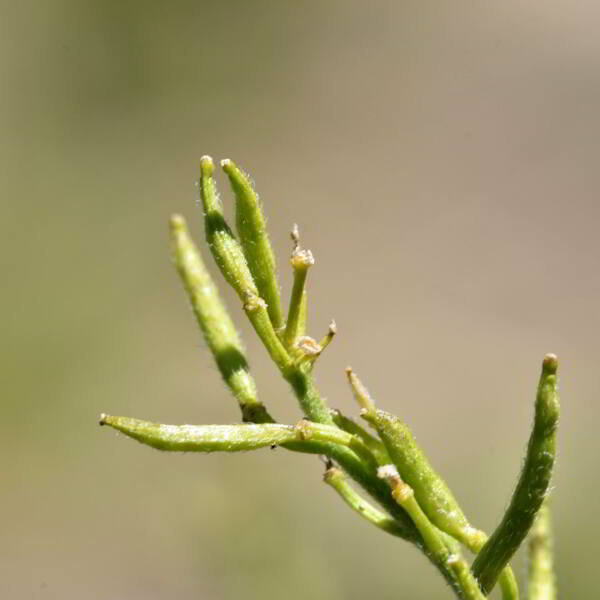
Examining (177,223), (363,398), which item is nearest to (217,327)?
(177,223)

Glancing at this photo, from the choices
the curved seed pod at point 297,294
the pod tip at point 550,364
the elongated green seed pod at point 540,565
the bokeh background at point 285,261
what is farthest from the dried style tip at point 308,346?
the bokeh background at point 285,261

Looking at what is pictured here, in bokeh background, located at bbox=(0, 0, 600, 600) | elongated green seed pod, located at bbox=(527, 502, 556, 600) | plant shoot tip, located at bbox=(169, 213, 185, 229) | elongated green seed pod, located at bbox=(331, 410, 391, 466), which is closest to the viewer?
elongated green seed pod, located at bbox=(331, 410, 391, 466)

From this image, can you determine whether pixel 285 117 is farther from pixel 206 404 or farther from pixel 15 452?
pixel 15 452

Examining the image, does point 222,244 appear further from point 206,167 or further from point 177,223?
point 177,223

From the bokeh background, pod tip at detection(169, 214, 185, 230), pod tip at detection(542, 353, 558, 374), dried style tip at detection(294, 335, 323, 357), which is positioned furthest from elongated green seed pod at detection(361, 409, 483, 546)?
the bokeh background

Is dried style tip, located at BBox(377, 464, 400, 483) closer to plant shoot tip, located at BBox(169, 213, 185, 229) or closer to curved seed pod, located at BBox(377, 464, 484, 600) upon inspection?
curved seed pod, located at BBox(377, 464, 484, 600)

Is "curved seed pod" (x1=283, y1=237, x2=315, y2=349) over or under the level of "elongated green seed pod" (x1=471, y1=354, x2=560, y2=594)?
over
